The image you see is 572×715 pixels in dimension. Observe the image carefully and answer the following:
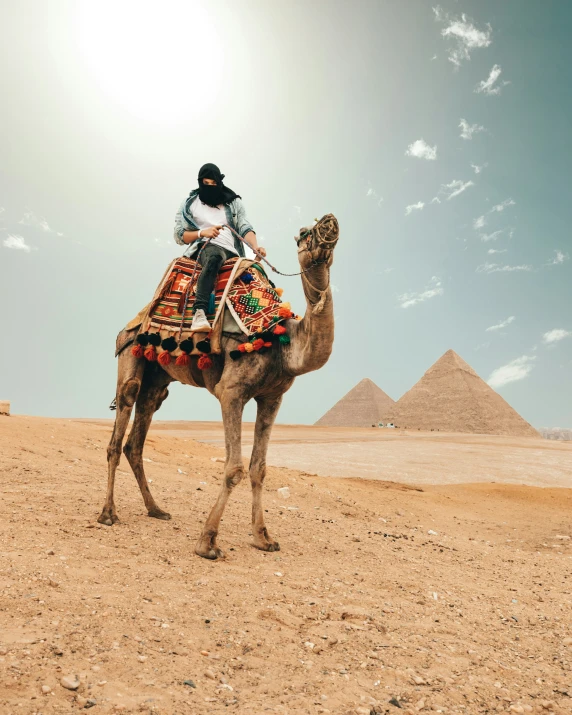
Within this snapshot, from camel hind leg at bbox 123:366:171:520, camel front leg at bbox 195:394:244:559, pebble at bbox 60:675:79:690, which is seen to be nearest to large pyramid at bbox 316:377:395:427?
camel hind leg at bbox 123:366:171:520

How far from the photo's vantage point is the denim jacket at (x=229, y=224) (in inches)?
219

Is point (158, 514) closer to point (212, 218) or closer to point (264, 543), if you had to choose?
point (264, 543)

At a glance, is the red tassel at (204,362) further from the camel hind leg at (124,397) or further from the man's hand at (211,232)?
the man's hand at (211,232)

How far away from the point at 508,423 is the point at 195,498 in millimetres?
75364

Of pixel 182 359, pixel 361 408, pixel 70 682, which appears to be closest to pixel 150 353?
pixel 182 359

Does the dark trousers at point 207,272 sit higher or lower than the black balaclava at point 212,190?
lower

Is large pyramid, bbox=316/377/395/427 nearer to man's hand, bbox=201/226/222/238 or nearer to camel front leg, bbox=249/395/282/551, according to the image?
camel front leg, bbox=249/395/282/551

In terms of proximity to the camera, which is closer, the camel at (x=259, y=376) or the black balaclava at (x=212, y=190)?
the camel at (x=259, y=376)

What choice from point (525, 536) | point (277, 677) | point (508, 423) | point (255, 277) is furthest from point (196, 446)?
point (508, 423)

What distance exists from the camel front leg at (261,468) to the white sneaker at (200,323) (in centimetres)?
94

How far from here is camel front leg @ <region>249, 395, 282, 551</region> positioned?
4855 millimetres

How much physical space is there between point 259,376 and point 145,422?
2.03 metres

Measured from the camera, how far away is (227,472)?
14.4ft

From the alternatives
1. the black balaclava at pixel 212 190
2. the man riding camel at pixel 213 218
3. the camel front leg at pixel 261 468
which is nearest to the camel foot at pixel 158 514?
the camel front leg at pixel 261 468
